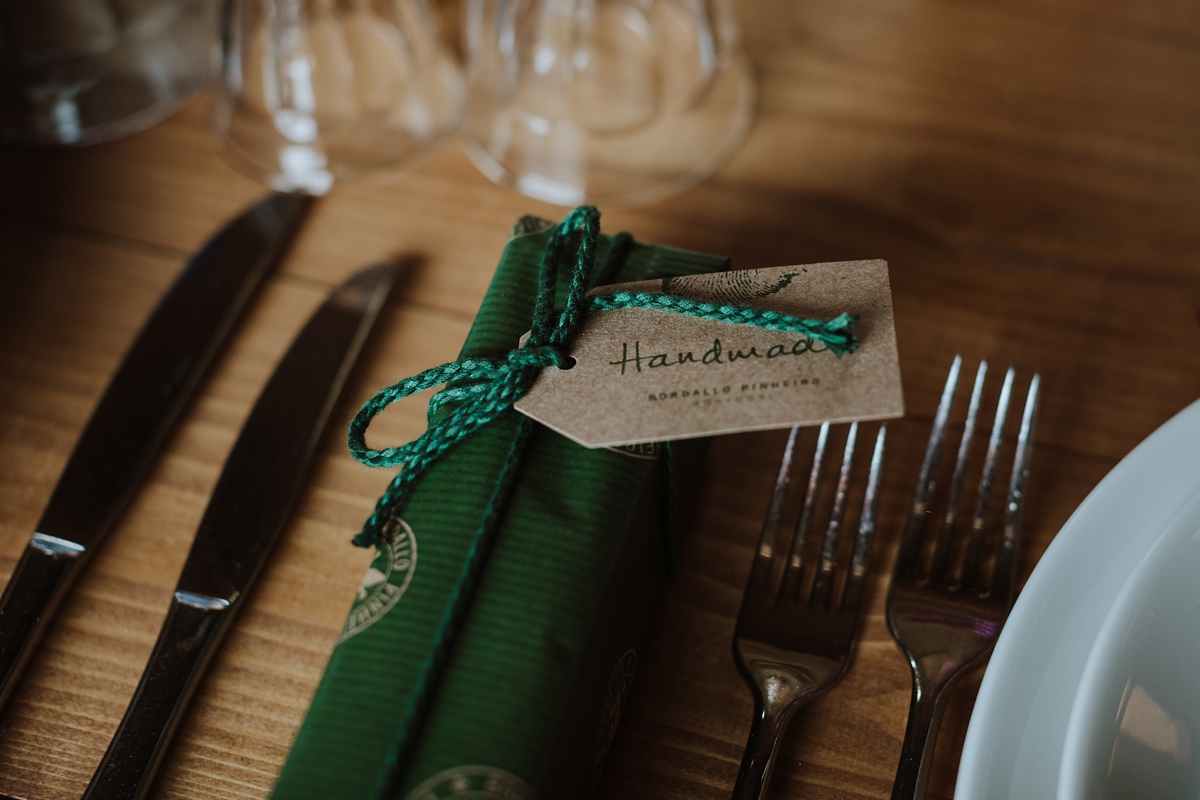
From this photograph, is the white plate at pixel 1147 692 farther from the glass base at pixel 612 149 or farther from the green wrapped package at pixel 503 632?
the glass base at pixel 612 149

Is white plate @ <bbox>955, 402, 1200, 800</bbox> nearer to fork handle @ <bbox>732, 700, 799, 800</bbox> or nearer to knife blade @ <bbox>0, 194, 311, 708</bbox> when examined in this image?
fork handle @ <bbox>732, 700, 799, 800</bbox>

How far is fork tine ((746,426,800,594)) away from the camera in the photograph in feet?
1.58

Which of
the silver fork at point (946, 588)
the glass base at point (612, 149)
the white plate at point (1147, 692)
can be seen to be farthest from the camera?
the glass base at point (612, 149)

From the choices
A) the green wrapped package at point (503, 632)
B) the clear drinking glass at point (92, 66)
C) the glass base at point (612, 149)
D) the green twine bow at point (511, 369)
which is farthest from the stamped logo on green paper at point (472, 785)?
the clear drinking glass at point (92, 66)

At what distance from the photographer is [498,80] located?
0.74 meters

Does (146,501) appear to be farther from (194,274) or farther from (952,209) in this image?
(952,209)

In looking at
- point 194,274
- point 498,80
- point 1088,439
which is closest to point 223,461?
point 194,274

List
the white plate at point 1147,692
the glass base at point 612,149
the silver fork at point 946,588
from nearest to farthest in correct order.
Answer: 1. the white plate at point 1147,692
2. the silver fork at point 946,588
3. the glass base at point 612,149

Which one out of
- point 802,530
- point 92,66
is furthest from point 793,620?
point 92,66

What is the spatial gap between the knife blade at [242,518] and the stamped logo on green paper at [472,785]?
18cm

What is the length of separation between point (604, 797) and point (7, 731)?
0.31 meters

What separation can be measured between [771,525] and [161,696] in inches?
13.1

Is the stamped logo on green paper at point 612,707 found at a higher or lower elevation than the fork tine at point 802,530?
lower

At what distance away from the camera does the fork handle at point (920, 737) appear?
16.2 inches
